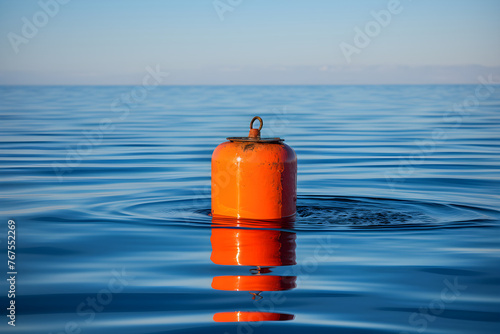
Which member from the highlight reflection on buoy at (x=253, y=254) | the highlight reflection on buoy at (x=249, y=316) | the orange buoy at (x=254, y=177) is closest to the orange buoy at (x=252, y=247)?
Result: the highlight reflection on buoy at (x=253, y=254)

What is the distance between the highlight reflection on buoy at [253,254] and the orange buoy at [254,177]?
11 cm

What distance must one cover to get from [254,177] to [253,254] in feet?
3.95

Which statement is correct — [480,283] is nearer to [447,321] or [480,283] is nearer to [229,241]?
[447,321]

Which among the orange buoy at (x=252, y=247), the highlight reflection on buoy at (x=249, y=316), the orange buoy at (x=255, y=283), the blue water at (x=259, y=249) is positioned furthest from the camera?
the orange buoy at (x=252, y=247)

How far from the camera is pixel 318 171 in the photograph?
36.5 feet

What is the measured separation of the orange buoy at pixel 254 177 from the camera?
248 inches

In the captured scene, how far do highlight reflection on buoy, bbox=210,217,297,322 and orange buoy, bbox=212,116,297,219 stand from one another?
0.11 metres

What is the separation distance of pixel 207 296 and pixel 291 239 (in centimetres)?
175

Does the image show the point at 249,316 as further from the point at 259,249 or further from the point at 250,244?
the point at 250,244

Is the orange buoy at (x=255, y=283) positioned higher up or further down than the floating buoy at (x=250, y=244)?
further down

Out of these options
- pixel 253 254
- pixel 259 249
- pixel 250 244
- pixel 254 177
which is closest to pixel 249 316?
pixel 253 254

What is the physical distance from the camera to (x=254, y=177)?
6.31 metres

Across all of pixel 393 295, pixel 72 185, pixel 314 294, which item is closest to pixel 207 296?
pixel 314 294

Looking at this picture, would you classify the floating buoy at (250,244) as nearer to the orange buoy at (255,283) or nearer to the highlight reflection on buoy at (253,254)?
the highlight reflection on buoy at (253,254)
